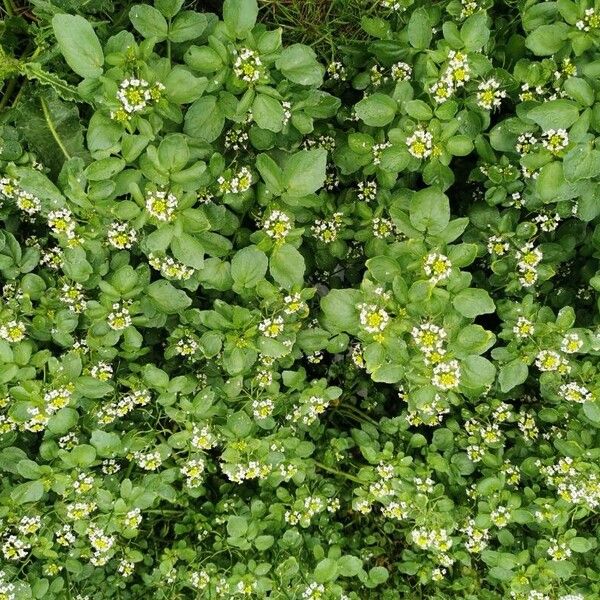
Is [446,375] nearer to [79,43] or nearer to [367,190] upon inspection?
[367,190]

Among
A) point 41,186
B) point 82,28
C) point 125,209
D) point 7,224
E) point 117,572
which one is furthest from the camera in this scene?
point 117,572

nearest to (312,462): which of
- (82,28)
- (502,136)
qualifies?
(502,136)

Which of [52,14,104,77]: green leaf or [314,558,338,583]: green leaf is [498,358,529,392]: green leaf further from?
[52,14,104,77]: green leaf

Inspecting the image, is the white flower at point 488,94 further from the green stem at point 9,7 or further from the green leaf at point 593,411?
the green stem at point 9,7

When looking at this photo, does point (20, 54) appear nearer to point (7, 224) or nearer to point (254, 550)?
point (7, 224)

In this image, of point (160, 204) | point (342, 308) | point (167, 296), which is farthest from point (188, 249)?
point (342, 308)
